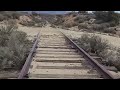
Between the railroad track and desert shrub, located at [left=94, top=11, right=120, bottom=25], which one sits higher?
the railroad track

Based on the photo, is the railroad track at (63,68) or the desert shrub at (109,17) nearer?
the railroad track at (63,68)

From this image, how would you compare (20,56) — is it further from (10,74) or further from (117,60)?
(117,60)

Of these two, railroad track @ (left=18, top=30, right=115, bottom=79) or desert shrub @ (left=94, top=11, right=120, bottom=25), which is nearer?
railroad track @ (left=18, top=30, right=115, bottom=79)

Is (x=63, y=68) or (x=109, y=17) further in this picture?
(x=109, y=17)

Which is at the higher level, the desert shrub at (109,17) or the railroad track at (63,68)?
the railroad track at (63,68)

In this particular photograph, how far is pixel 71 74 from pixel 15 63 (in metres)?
2.02

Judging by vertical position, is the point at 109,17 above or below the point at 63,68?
below
